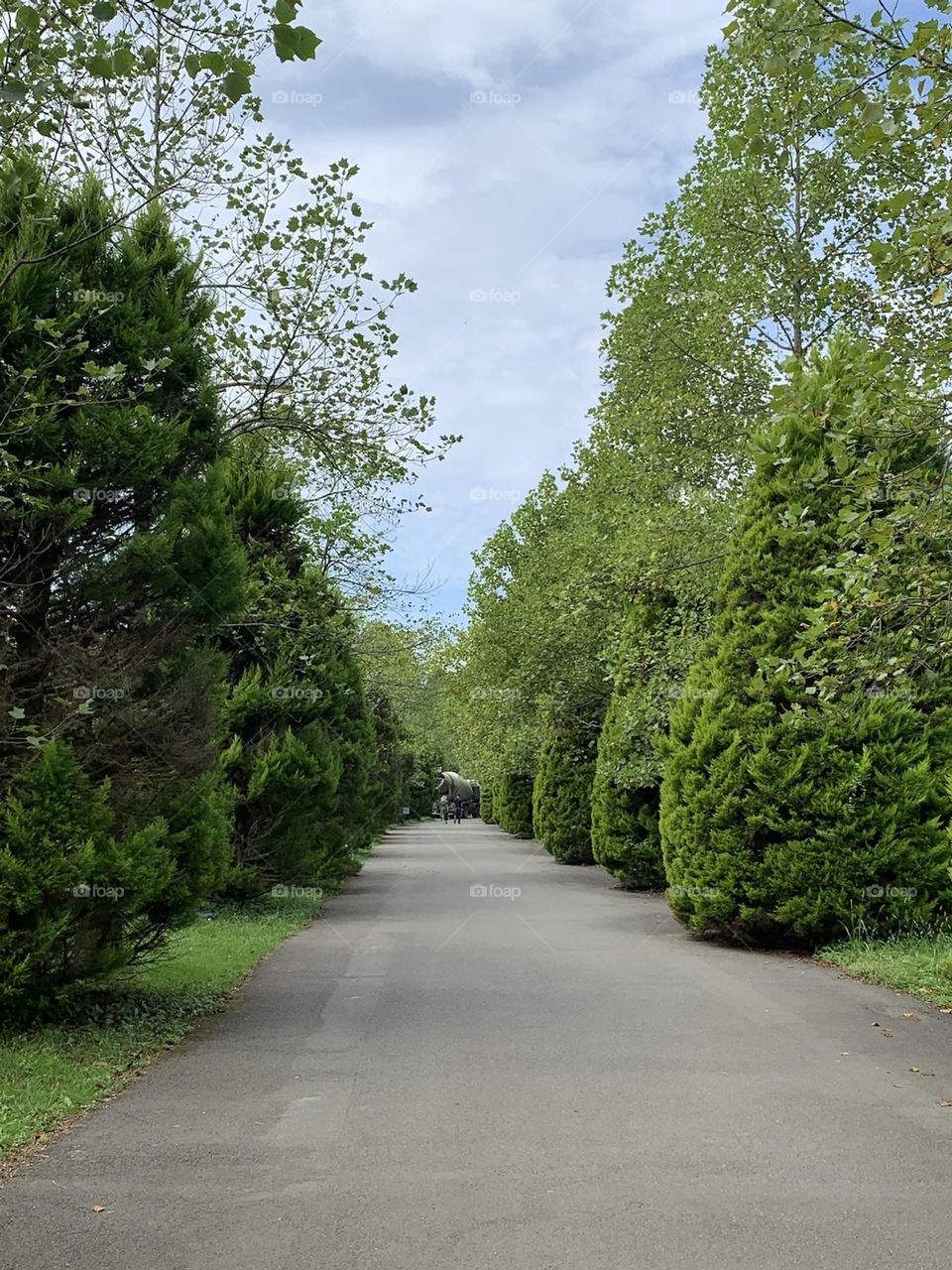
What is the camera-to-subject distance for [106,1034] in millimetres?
7195

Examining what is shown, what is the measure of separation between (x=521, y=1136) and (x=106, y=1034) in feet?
11.1

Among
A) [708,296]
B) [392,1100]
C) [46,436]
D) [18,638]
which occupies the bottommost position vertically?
[392,1100]

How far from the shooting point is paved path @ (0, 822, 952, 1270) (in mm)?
3986

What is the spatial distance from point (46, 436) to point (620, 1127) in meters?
5.64

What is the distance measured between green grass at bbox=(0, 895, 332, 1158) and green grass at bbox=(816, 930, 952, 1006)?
5.80 metres

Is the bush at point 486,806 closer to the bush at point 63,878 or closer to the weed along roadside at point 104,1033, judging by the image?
the weed along roadside at point 104,1033

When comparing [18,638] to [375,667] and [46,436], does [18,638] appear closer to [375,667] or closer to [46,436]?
[46,436]

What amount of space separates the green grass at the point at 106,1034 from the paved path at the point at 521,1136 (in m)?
0.20

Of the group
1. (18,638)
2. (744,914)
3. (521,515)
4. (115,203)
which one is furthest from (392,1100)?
(521,515)

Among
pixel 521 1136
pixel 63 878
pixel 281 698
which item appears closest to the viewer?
pixel 521 1136

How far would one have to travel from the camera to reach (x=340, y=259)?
403 inches

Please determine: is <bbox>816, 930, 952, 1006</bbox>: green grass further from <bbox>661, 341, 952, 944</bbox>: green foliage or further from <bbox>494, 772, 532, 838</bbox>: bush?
<bbox>494, 772, 532, 838</bbox>: bush

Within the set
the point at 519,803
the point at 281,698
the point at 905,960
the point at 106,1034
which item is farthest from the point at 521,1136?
the point at 519,803

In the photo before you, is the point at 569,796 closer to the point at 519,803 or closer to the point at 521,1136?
the point at 519,803
